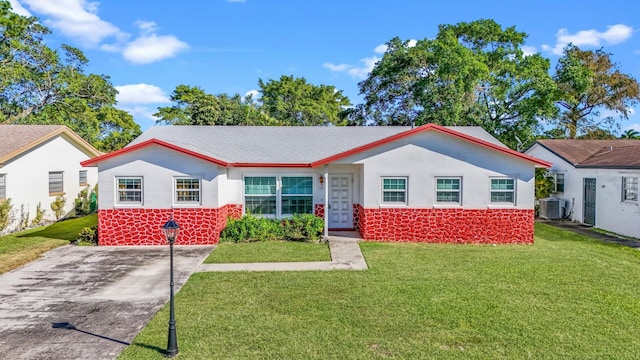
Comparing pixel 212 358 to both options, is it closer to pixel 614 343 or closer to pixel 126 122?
pixel 614 343

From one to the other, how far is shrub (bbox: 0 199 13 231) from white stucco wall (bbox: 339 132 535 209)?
13686 mm

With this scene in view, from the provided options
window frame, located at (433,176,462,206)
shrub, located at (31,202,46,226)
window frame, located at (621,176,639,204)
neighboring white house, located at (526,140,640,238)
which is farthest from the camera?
shrub, located at (31,202,46,226)

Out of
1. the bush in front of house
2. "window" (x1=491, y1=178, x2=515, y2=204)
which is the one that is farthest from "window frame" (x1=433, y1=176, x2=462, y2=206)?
the bush in front of house

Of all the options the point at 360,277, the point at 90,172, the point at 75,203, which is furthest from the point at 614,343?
the point at 90,172

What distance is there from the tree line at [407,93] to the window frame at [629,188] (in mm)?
10444

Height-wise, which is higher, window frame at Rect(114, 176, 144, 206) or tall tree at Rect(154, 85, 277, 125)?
tall tree at Rect(154, 85, 277, 125)

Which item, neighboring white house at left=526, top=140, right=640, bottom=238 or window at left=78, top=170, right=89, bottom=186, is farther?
window at left=78, top=170, right=89, bottom=186

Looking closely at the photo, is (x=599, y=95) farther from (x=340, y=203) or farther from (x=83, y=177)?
(x=83, y=177)

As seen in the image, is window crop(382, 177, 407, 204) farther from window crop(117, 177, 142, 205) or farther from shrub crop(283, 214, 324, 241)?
window crop(117, 177, 142, 205)

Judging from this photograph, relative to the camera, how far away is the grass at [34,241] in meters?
11.4

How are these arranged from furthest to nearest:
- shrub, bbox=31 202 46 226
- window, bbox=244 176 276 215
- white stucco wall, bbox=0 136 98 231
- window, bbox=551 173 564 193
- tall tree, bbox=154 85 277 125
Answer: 1. tall tree, bbox=154 85 277 125
2. window, bbox=551 173 564 193
3. shrub, bbox=31 202 46 226
4. white stucco wall, bbox=0 136 98 231
5. window, bbox=244 176 276 215

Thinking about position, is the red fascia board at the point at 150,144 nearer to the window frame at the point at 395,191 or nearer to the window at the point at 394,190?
the window frame at the point at 395,191

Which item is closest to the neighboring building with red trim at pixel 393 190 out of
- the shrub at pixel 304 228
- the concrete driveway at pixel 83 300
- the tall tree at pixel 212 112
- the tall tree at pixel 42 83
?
the concrete driveway at pixel 83 300

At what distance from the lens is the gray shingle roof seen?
50.4 feet
